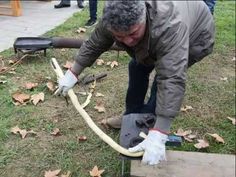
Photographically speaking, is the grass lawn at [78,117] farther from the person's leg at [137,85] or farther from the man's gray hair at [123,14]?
the man's gray hair at [123,14]

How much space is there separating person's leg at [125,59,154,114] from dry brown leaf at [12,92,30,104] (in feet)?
3.30

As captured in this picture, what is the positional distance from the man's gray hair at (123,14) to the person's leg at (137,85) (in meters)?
0.92

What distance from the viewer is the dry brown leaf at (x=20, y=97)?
136 inches

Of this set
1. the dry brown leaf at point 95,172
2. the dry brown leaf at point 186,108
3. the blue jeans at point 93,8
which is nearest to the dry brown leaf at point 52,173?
the dry brown leaf at point 95,172

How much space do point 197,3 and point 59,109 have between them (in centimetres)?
156

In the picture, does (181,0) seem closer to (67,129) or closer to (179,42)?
(179,42)

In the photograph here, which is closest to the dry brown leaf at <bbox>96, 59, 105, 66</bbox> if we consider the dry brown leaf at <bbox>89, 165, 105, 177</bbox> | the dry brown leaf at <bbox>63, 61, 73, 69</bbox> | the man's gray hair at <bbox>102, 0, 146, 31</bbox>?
the dry brown leaf at <bbox>63, 61, 73, 69</bbox>

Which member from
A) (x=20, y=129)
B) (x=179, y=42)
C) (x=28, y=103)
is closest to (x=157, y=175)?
(x=179, y=42)

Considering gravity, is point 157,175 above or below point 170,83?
below

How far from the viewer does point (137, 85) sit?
283 cm

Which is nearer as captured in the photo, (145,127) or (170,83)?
(170,83)

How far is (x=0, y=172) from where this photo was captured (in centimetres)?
266

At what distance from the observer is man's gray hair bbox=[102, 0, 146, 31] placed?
173 cm

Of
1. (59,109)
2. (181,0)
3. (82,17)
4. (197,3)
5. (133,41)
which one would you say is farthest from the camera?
(82,17)
